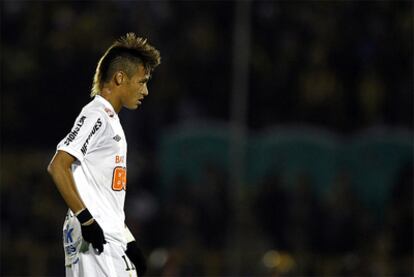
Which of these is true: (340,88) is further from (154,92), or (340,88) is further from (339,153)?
(154,92)

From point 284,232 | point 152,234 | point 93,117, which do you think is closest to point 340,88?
point 284,232

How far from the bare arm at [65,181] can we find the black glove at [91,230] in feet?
0.12

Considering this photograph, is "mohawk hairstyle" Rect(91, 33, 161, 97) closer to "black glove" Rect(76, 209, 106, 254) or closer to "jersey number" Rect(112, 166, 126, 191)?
"jersey number" Rect(112, 166, 126, 191)

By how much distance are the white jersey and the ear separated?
0.43 feet

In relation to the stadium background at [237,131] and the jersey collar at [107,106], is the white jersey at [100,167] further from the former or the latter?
the stadium background at [237,131]

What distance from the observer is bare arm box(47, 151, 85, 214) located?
5.02 meters

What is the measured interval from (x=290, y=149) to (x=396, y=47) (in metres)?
1.67

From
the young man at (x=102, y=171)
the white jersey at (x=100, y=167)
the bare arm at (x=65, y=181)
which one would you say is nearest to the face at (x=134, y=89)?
the young man at (x=102, y=171)

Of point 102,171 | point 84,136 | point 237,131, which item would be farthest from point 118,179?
point 237,131

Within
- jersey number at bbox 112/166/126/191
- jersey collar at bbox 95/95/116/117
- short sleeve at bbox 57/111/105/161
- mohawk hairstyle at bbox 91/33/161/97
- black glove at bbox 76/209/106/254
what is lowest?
black glove at bbox 76/209/106/254

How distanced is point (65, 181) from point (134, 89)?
67cm

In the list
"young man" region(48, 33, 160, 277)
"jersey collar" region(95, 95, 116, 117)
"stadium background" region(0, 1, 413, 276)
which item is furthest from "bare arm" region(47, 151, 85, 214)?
"stadium background" region(0, 1, 413, 276)

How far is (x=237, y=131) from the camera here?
12477 mm

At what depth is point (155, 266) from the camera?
11.7 m
